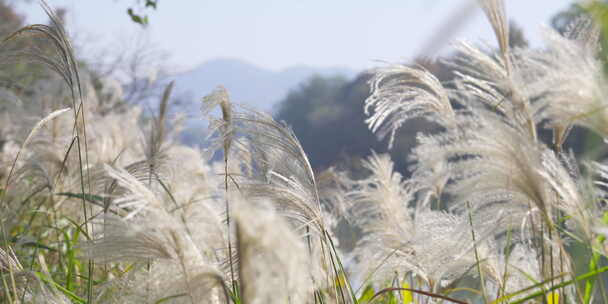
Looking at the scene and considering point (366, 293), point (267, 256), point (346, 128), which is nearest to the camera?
point (267, 256)

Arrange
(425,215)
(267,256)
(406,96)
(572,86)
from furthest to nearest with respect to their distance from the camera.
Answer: (425,215), (406,96), (572,86), (267,256)

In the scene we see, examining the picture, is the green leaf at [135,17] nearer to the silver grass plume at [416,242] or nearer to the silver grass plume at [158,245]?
the silver grass plume at [416,242]

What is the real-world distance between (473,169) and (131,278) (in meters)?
1.01

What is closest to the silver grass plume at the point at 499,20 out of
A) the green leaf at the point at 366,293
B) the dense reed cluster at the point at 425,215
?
the dense reed cluster at the point at 425,215

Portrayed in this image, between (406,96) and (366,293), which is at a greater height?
(406,96)

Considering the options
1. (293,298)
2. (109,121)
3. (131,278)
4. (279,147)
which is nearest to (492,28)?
(279,147)

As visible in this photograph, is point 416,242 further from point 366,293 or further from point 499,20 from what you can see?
point 366,293

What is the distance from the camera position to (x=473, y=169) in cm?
130

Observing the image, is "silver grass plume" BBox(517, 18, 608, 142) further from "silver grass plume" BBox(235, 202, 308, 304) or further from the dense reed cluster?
"silver grass plume" BBox(235, 202, 308, 304)

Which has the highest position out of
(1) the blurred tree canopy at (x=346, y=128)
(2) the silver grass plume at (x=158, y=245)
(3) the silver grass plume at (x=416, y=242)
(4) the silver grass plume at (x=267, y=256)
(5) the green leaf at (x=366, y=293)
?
(4) the silver grass plume at (x=267, y=256)

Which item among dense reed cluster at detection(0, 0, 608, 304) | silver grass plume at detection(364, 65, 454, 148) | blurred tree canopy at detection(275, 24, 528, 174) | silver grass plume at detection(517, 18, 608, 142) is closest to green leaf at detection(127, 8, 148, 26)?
dense reed cluster at detection(0, 0, 608, 304)

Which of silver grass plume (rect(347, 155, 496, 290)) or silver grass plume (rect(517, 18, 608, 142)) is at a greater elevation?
silver grass plume (rect(517, 18, 608, 142))

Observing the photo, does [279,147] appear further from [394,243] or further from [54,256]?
[54,256]

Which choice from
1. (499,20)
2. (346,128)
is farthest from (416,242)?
(346,128)
